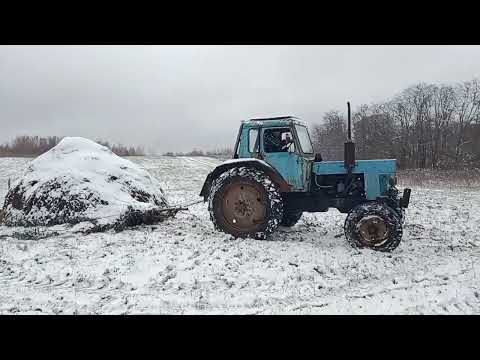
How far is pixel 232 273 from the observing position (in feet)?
18.1

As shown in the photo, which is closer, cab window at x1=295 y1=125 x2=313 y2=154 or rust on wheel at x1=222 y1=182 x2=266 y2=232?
rust on wheel at x1=222 y1=182 x2=266 y2=232

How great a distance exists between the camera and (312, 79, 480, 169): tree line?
35.4m

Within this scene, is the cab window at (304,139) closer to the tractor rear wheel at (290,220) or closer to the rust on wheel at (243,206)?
the rust on wheel at (243,206)

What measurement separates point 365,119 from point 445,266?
32362mm

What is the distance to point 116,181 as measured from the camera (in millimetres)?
9836

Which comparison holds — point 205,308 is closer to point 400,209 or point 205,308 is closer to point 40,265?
point 40,265

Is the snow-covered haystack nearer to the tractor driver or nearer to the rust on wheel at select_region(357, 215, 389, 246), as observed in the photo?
the tractor driver

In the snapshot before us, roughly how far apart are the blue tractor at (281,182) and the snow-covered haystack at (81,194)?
7.43ft

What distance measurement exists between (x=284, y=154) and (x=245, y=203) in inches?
49.8

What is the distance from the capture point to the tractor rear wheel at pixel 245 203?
A: 737 centimetres

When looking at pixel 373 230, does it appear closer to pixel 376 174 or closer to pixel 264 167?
pixel 376 174

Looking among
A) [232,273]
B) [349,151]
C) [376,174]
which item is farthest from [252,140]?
[232,273]

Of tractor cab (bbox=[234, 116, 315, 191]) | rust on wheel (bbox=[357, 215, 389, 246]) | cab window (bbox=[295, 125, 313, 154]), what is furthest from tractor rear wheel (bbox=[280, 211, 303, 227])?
rust on wheel (bbox=[357, 215, 389, 246])
